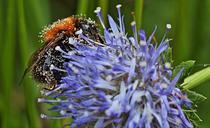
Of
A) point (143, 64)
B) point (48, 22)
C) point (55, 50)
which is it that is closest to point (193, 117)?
point (143, 64)

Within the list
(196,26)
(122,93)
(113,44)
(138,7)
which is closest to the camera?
(122,93)

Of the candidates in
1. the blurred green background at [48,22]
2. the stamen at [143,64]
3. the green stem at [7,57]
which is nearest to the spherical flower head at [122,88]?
the stamen at [143,64]

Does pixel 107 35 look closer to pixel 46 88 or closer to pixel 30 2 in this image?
pixel 46 88

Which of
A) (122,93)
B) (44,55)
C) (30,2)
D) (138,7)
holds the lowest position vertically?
(122,93)

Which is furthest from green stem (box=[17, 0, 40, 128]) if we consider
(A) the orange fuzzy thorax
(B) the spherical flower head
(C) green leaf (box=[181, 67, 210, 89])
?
(C) green leaf (box=[181, 67, 210, 89])

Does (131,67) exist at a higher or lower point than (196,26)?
lower

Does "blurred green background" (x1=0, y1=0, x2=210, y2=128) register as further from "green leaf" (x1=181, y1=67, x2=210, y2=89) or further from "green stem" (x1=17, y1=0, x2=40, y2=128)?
"green leaf" (x1=181, y1=67, x2=210, y2=89)

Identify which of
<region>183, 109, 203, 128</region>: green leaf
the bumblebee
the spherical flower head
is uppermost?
the bumblebee

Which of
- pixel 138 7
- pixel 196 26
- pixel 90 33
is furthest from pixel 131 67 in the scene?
pixel 196 26
